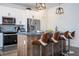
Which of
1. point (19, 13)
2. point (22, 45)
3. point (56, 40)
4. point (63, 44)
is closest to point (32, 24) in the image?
point (19, 13)

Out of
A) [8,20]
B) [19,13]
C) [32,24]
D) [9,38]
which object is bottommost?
[9,38]

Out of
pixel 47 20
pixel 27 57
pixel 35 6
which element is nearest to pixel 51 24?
pixel 47 20

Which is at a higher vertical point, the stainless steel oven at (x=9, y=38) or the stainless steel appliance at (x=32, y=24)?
the stainless steel appliance at (x=32, y=24)

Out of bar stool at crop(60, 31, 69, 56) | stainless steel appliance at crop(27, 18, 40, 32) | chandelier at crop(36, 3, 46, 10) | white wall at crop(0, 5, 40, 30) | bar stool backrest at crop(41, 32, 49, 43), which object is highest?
chandelier at crop(36, 3, 46, 10)

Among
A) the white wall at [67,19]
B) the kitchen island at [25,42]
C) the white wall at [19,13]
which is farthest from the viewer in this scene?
the kitchen island at [25,42]

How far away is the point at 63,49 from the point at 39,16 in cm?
123

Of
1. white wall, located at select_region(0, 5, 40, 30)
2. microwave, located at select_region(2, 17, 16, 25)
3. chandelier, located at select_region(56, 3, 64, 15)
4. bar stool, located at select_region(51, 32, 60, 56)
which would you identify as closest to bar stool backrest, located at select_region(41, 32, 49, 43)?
bar stool, located at select_region(51, 32, 60, 56)

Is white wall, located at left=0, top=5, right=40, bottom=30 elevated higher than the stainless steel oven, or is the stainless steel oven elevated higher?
white wall, located at left=0, top=5, right=40, bottom=30

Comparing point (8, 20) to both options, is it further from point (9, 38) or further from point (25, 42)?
point (25, 42)

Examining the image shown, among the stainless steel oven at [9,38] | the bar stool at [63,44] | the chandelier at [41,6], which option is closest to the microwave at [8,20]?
the stainless steel oven at [9,38]

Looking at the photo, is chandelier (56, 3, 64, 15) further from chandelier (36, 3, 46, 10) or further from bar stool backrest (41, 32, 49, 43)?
bar stool backrest (41, 32, 49, 43)

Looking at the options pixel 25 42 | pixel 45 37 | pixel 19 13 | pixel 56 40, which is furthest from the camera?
pixel 56 40

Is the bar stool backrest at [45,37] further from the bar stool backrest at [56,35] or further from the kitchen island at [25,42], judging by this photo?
the bar stool backrest at [56,35]

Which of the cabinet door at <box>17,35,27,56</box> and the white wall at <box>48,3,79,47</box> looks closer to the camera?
the white wall at <box>48,3,79,47</box>
